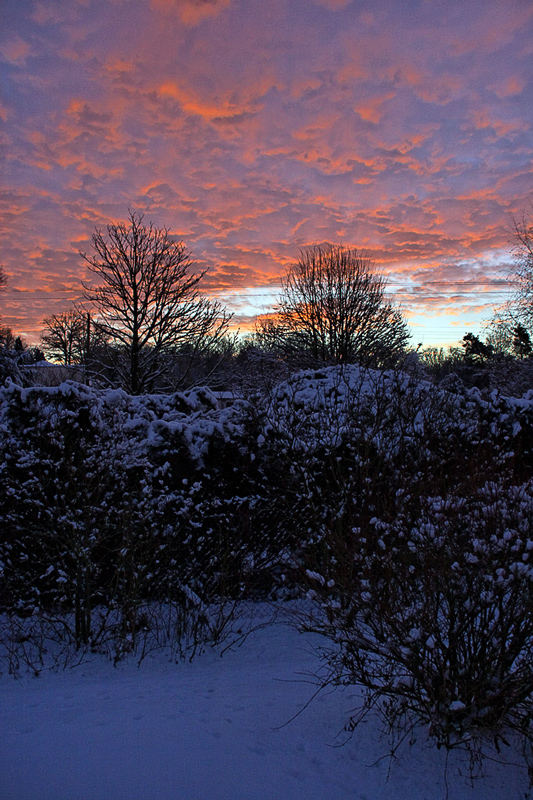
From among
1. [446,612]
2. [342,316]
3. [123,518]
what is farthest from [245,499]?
[342,316]

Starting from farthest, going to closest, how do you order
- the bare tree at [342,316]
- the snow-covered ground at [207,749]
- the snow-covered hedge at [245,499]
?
the bare tree at [342,316], the snow-covered hedge at [245,499], the snow-covered ground at [207,749]

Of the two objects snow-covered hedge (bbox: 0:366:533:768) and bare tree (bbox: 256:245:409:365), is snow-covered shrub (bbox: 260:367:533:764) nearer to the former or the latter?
snow-covered hedge (bbox: 0:366:533:768)

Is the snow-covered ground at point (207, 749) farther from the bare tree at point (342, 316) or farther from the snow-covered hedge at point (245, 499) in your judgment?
the bare tree at point (342, 316)

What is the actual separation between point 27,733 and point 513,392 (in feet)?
67.1

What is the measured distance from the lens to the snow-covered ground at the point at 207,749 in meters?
2.38

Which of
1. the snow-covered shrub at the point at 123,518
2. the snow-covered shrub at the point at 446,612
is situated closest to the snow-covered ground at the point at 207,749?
the snow-covered shrub at the point at 446,612

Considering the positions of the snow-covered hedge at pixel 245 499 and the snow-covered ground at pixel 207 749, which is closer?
the snow-covered ground at pixel 207 749

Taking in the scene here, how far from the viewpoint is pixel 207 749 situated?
267 cm

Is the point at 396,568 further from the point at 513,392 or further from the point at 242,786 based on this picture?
the point at 513,392

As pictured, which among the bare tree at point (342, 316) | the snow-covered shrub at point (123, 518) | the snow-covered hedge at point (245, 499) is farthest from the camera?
the bare tree at point (342, 316)

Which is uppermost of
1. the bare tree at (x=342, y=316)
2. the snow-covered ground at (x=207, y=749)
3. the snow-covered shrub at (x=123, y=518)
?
the bare tree at (x=342, y=316)

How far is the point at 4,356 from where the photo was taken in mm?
15141

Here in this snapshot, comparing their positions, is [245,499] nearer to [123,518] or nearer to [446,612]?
[123,518]

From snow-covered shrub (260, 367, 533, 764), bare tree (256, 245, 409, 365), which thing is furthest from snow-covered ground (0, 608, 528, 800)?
bare tree (256, 245, 409, 365)
